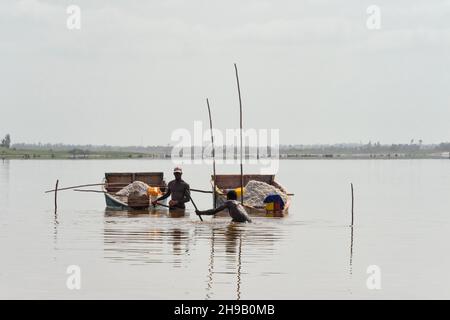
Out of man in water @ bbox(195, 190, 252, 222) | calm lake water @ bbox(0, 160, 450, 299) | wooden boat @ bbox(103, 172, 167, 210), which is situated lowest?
calm lake water @ bbox(0, 160, 450, 299)

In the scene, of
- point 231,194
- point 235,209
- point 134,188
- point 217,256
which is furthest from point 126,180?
point 217,256

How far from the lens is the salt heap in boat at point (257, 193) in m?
33.8

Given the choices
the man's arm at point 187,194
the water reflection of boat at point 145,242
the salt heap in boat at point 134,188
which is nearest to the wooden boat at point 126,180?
the salt heap in boat at point 134,188

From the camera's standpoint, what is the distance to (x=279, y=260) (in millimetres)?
21031

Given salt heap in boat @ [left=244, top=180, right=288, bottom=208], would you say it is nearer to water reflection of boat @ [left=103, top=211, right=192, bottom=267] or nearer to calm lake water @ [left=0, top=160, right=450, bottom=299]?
calm lake water @ [left=0, top=160, right=450, bottom=299]

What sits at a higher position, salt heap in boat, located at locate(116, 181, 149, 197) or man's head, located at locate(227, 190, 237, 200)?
man's head, located at locate(227, 190, 237, 200)

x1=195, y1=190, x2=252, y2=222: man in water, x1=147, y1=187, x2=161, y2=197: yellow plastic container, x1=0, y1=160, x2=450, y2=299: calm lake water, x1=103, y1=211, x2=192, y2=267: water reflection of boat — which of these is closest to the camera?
x1=0, y1=160, x2=450, y2=299: calm lake water

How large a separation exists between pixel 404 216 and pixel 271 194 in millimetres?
8822

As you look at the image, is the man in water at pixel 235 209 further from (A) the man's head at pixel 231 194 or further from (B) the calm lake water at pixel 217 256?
(B) the calm lake water at pixel 217 256

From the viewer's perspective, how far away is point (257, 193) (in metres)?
34.3

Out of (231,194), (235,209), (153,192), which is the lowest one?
(235,209)

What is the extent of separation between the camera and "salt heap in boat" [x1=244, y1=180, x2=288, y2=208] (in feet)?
111

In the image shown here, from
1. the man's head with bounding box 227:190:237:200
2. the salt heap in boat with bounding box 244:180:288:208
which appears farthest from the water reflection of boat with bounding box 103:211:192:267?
the salt heap in boat with bounding box 244:180:288:208

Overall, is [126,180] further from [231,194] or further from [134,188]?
[231,194]
